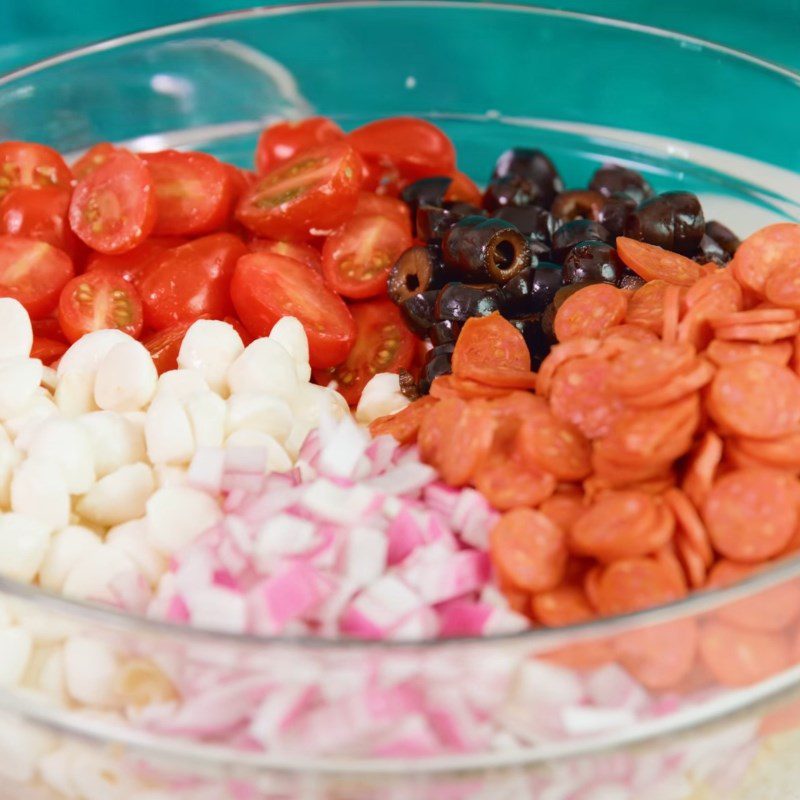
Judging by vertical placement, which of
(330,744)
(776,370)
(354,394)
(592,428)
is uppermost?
(776,370)

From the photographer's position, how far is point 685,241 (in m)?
1.56

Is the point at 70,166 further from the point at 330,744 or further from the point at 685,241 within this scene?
the point at 330,744

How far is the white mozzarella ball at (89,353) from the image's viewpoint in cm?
141

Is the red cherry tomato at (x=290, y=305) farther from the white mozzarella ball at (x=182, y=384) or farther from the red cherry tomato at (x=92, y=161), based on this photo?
the red cherry tomato at (x=92, y=161)

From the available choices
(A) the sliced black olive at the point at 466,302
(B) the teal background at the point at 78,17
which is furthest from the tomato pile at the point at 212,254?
(B) the teal background at the point at 78,17

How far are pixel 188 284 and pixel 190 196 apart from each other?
170mm

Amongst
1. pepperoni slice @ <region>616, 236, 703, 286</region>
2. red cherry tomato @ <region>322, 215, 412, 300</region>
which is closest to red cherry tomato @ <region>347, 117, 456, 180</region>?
red cherry tomato @ <region>322, 215, 412, 300</region>

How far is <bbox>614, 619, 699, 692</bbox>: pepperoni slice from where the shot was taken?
0.85 m

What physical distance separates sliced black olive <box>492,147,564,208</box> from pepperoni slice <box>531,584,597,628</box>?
3.04ft

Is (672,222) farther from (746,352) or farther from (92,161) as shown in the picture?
(92,161)

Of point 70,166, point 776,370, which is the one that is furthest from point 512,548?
point 70,166

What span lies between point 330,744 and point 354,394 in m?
0.76

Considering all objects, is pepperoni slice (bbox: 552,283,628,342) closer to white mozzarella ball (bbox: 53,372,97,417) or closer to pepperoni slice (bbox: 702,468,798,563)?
pepperoni slice (bbox: 702,468,798,563)

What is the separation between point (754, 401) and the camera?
106 centimetres
